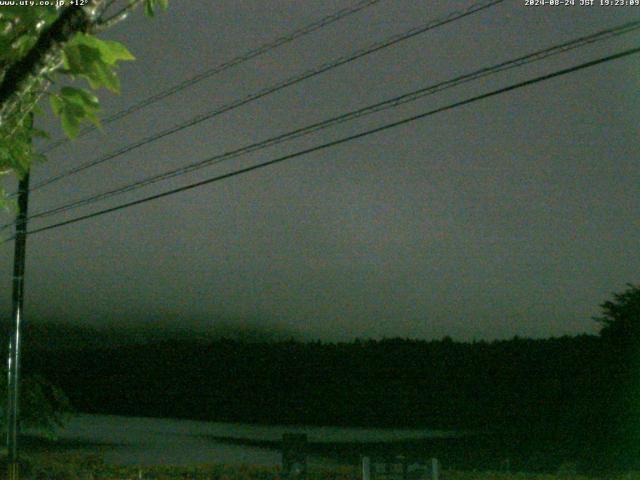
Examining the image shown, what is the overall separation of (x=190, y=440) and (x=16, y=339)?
94.2 feet

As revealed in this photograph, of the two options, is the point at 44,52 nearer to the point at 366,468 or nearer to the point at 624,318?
the point at 366,468

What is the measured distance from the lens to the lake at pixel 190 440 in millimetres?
33344

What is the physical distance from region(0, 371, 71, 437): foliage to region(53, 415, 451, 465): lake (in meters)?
7.81

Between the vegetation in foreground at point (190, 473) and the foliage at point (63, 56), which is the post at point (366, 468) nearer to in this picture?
the vegetation in foreground at point (190, 473)

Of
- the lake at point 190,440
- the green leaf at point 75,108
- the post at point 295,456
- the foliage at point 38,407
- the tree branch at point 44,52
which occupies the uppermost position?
the tree branch at point 44,52

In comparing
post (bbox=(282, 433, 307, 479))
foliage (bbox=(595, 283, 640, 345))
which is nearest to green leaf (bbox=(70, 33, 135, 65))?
post (bbox=(282, 433, 307, 479))

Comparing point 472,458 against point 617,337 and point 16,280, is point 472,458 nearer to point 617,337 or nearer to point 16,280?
point 617,337

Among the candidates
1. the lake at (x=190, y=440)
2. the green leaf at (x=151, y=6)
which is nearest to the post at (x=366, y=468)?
the green leaf at (x=151, y=6)

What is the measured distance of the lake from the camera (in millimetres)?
33344

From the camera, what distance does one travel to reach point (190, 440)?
150 feet

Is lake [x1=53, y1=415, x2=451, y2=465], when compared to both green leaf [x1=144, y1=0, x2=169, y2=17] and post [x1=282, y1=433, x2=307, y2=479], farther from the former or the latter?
green leaf [x1=144, y1=0, x2=169, y2=17]

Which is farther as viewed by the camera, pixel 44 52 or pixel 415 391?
pixel 415 391

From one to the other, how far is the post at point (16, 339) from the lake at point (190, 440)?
820 cm

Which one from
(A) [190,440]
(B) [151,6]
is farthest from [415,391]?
(B) [151,6]
